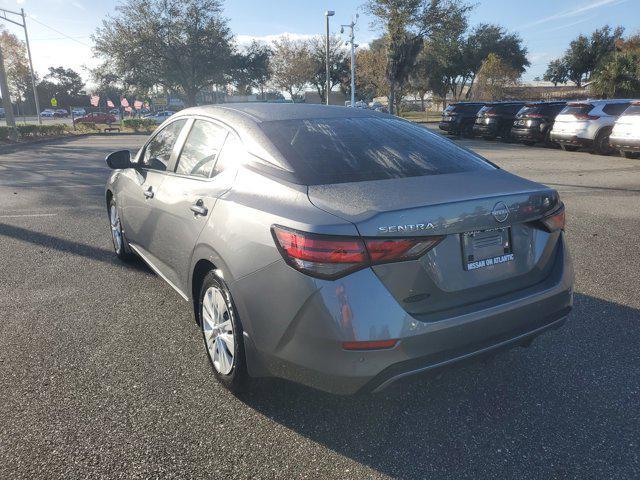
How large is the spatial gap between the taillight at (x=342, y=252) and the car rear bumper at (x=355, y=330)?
5 centimetres

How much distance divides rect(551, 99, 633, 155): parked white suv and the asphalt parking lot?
12118mm

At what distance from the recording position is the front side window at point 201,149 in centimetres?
310

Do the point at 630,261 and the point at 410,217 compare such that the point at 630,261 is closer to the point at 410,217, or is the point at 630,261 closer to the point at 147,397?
the point at 410,217

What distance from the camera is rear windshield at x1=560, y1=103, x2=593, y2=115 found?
49.0 feet

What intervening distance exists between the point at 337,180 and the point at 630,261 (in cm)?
405

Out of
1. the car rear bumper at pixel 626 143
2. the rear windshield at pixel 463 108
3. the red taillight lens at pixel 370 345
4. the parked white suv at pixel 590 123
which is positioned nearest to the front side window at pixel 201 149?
the red taillight lens at pixel 370 345

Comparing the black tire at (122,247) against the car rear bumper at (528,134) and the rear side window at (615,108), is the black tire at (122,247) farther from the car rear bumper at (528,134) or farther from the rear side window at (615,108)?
the car rear bumper at (528,134)

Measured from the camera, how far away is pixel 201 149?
3.29 metres

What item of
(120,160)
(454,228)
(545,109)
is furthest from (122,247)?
(545,109)

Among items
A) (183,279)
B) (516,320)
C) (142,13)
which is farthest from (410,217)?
(142,13)

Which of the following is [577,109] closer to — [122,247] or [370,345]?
[122,247]

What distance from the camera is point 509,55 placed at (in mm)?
56500

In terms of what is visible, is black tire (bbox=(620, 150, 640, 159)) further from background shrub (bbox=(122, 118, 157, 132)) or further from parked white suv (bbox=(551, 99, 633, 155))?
background shrub (bbox=(122, 118, 157, 132))

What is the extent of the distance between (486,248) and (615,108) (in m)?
15.1
